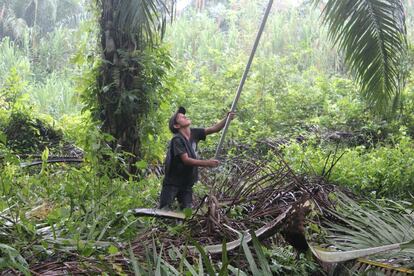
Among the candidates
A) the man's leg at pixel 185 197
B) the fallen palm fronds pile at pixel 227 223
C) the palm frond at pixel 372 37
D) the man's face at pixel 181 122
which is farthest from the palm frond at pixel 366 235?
the palm frond at pixel 372 37

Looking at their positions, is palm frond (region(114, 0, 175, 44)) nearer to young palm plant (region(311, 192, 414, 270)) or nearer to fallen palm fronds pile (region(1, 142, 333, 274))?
fallen palm fronds pile (region(1, 142, 333, 274))

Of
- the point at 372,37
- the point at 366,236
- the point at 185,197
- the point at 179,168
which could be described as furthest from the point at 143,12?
the point at 366,236

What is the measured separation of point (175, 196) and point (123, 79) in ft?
8.44

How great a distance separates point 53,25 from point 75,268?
1232 inches

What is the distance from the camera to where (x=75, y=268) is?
3027 mm

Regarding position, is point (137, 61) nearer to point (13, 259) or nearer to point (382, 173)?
point (382, 173)

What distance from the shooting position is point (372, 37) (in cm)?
641

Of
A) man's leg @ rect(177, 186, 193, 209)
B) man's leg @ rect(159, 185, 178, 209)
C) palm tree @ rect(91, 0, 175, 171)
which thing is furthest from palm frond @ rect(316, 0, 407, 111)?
man's leg @ rect(159, 185, 178, 209)

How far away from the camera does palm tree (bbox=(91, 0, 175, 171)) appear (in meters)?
7.20

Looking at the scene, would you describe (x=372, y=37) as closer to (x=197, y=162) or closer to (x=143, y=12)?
(x=143, y=12)

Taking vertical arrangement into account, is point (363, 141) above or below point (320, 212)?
below

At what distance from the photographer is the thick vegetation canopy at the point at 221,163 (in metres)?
3.40

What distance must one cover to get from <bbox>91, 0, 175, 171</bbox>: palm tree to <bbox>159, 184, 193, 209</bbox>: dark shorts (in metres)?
2.09

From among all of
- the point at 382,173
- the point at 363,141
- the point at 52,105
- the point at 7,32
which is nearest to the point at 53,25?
the point at 7,32
